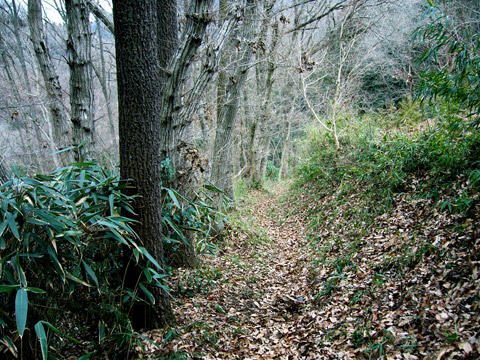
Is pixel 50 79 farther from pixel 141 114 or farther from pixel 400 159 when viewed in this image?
pixel 400 159

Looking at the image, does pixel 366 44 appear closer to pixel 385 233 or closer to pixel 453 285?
pixel 385 233

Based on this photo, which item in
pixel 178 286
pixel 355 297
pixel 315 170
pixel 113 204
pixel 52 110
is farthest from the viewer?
pixel 315 170

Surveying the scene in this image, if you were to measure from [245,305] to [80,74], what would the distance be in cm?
374

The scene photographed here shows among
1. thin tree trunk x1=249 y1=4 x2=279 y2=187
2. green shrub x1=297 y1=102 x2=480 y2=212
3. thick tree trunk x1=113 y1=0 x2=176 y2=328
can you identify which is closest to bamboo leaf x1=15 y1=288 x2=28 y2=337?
thick tree trunk x1=113 y1=0 x2=176 y2=328

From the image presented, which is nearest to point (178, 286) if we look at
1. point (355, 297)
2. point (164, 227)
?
point (164, 227)

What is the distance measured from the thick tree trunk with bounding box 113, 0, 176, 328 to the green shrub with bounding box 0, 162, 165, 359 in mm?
144

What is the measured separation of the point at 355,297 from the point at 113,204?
2.76m

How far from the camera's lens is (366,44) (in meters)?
8.98

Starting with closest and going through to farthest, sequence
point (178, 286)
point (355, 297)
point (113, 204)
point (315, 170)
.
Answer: point (113, 204) → point (355, 297) → point (178, 286) → point (315, 170)

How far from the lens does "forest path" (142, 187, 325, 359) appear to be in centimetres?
287

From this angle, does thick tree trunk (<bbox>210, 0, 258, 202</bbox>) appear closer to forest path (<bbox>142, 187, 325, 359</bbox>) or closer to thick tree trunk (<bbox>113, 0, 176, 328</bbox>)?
forest path (<bbox>142, 187, 325, 359</bbox>)

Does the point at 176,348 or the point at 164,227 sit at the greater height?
the point at 164,227

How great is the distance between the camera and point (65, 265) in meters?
2.28

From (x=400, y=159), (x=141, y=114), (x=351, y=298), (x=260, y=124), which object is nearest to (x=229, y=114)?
(x=400, y=159)
